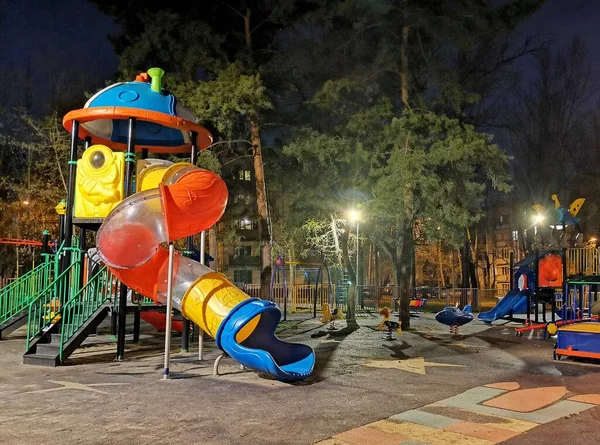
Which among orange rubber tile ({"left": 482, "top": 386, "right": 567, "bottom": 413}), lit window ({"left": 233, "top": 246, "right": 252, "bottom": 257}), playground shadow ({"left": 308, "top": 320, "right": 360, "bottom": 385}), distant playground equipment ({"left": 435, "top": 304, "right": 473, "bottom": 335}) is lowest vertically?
playground shadow ({"left": 308, "top": 320, "right": 360, "bottom": 385})

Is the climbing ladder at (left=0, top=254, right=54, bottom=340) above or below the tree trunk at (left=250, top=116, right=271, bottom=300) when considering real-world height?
below

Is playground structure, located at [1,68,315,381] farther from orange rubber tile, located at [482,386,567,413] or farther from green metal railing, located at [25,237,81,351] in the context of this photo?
orange rubber tile, located at [482,386,567,413]

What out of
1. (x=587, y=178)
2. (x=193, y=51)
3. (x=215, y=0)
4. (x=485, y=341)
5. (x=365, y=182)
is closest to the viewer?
(x=485, y=341)

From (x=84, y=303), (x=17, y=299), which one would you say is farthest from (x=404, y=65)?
(x=17, y=299)

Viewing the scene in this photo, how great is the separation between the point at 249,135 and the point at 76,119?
13.7 metres

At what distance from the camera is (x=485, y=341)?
15453mm

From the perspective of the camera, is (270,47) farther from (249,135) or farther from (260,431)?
(260,431)

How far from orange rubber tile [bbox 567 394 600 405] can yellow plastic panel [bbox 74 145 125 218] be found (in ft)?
28.4

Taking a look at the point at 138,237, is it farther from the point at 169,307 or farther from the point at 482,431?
the point at 482,431

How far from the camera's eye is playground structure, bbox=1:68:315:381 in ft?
30.0

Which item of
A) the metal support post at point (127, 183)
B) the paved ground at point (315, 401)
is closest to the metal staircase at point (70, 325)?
the paved ground at point (315, 401)

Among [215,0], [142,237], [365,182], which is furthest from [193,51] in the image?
[142,237]

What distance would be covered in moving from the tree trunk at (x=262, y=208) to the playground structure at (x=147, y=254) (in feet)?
32.1

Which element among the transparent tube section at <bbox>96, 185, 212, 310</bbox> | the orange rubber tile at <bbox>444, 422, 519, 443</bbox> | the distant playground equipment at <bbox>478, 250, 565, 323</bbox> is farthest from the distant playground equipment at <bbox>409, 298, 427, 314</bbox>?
the orange rubber tile at <bbox>444, 422, 519, 443</bbox>
